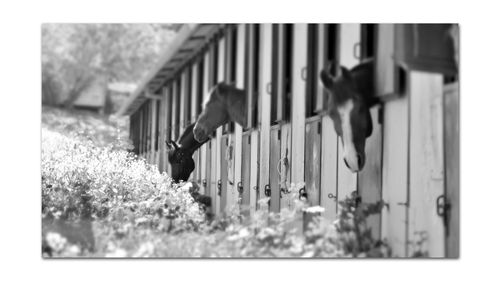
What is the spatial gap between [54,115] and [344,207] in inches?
80.7

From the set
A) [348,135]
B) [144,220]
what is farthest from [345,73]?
[144,220]

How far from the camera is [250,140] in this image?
4906 mm

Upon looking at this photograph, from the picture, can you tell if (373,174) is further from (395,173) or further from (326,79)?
(326,79)

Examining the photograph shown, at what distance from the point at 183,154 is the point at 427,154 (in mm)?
1655

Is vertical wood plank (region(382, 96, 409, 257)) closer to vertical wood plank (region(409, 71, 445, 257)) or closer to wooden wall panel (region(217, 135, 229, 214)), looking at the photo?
vertical wood plank (region(409, 71, 445, 257))

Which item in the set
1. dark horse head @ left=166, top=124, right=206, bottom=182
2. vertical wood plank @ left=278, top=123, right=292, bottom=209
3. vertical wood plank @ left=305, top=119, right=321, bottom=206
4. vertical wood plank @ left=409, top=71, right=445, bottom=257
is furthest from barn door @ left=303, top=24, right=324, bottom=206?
dark horse head @ left=166, top=124, right=206, bottom=182

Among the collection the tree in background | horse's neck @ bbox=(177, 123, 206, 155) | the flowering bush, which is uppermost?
the tree in background

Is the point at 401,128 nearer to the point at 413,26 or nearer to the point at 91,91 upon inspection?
the point at 413,26

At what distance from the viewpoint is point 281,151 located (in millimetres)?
4836

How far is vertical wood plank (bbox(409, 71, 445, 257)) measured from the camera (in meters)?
4.23

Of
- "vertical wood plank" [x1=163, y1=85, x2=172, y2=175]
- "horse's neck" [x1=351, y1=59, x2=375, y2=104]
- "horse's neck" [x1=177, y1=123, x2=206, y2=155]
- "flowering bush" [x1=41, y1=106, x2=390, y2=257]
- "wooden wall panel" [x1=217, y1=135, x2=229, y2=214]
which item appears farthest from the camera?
"vertical wood plank" [x1=163, y1=85, x2=172, y2=175]

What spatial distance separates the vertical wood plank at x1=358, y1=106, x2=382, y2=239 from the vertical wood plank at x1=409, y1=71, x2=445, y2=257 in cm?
22

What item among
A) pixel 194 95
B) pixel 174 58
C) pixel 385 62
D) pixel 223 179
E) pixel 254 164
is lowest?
pixel 223 179
